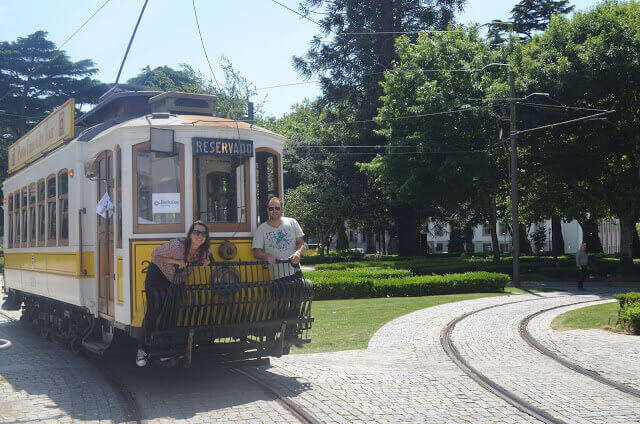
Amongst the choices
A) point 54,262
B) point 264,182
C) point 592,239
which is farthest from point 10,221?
point 592,239

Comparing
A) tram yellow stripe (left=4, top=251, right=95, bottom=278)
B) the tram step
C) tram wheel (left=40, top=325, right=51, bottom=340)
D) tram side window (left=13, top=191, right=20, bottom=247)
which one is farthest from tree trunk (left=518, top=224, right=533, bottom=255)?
tram wheel (left=40, top=325, right=51, bottom=340)

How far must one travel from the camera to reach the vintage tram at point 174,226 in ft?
25.3

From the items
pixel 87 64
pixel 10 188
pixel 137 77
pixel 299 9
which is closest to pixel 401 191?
pixel 299 9

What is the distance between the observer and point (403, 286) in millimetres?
20469

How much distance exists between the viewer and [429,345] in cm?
1079

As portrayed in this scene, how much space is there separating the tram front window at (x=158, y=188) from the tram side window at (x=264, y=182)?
122cm

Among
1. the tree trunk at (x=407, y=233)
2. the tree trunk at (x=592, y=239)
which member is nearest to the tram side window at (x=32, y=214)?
the tree trunk at (x=407, y=233)

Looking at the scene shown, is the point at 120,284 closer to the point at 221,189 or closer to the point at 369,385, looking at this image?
the point at 221,189

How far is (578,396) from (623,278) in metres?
22.0

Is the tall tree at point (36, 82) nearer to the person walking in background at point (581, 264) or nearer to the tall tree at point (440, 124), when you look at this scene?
the tall tree at point (440, 124)

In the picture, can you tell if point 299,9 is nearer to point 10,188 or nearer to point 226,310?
point 10,188

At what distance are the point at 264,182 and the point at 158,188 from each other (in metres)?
1.51

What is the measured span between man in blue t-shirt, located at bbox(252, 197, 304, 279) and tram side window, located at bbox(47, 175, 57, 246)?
4416mm

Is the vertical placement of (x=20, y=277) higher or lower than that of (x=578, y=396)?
higher
